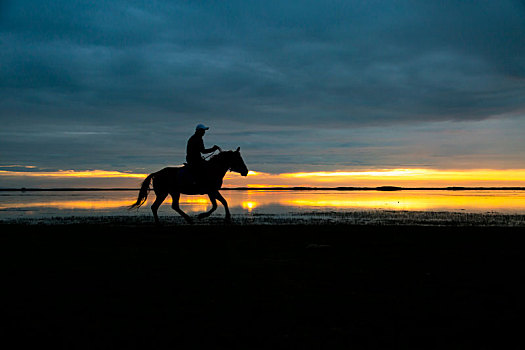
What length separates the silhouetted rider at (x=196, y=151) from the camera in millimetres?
16984

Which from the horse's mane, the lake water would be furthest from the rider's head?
the lake water

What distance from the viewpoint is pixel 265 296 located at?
5.85 m

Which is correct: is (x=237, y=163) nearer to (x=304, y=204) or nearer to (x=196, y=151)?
(x=196, y=151)

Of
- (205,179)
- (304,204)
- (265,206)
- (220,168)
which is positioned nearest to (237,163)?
(220,168)

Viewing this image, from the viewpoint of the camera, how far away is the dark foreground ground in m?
4.38

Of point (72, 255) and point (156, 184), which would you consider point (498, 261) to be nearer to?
point (72, 255)

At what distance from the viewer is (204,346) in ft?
13.6

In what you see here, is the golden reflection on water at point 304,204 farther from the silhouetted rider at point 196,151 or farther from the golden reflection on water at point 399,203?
the silhouetted rider at point 196,151

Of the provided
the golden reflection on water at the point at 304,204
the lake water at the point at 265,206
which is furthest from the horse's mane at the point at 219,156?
the golden reflection on water at the point at 304,204

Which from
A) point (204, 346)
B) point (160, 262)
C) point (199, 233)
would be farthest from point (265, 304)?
point (199, 233)

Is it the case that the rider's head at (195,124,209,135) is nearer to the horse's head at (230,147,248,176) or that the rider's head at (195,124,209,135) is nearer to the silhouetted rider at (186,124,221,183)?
the silhouetted rider at (186,124,221,183)

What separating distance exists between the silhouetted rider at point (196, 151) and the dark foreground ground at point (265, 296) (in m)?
6.63

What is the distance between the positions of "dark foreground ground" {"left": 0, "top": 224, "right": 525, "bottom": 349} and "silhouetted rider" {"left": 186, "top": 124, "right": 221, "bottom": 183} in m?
6.63

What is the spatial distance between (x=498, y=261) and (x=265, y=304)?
5453mm
